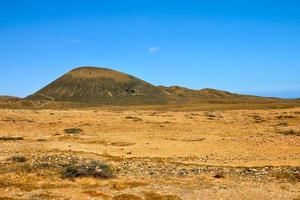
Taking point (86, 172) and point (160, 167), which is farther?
point (160, 167)

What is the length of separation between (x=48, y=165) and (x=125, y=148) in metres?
10.7

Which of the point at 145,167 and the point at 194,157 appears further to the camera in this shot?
the point at 194,157

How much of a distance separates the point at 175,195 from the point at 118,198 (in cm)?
246

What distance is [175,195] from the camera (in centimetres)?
1958

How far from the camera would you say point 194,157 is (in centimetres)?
3153

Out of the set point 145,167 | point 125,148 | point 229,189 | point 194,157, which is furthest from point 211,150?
point 229,189

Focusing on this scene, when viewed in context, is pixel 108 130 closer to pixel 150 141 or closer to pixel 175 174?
pixel 150 141

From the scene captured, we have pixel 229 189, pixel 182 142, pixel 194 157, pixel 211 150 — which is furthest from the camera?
pixel 182 142

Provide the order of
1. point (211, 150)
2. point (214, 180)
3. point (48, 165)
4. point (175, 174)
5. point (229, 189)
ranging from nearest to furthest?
1. point (229, 189)
2. point (214, 180)
3. point (175, 174)
4. point (48, 165)
5. point (211, 150)

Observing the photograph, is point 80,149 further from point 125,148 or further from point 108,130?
point 108,130

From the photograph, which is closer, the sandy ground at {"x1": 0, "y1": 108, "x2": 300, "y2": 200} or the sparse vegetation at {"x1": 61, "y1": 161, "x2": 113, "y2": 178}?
the sandy ground at {"x1": 0, "y1": 108, "x2": 300, "y2": 200}

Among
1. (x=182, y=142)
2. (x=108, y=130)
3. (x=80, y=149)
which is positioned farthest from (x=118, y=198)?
(x=108, y=130)

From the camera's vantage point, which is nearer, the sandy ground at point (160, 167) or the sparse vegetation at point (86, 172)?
the sandy ground at point (160, 167)

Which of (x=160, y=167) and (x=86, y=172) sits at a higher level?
(x=86, y=172)
